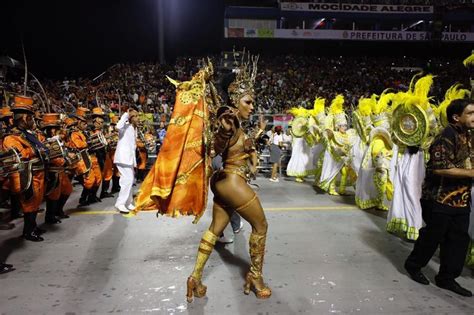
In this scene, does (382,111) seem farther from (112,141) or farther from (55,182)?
(55,182)

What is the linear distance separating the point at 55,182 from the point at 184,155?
9.45 ft

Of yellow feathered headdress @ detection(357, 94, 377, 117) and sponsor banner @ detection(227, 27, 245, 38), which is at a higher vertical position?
sponsor banner @ detection(227, 27, 245, 38)

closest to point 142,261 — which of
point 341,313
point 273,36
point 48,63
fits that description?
point 341,313

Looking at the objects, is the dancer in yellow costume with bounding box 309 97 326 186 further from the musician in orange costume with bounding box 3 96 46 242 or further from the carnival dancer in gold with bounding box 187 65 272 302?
the musician in orange costume with bounding box 3 96 46 242

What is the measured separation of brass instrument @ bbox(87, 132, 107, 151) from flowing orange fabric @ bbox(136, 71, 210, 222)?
3.61 metres

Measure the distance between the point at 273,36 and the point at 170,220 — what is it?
22.1 m

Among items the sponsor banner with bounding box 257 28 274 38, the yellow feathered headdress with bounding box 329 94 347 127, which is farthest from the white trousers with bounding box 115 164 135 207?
the sponsor banner with bounding box 257 28 274 38

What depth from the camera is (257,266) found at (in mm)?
3496

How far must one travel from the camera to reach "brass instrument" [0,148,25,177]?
4.14m

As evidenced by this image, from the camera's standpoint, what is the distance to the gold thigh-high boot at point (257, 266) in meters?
3.44

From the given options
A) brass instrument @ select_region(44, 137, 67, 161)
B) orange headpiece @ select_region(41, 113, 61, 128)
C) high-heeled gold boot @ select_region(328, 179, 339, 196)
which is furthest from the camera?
high-heeled gold boot @ select_region(328, 179, 339, 196)

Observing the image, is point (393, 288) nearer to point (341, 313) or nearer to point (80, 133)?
point (341, 313)

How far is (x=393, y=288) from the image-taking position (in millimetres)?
3695

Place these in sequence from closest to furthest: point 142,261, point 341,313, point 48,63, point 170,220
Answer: point 341,313, point 142,261, point 170,220, point 48,63
